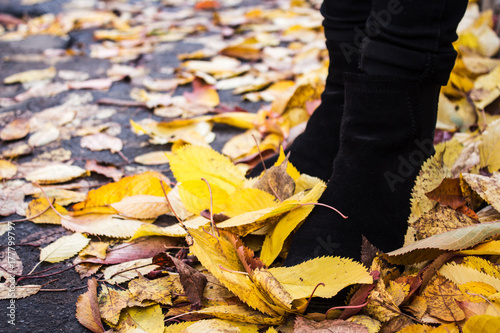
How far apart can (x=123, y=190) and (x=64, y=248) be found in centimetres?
19

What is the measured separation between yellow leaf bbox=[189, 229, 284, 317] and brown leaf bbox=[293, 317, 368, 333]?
0.05 m

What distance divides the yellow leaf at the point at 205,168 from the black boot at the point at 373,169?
8.5 inches

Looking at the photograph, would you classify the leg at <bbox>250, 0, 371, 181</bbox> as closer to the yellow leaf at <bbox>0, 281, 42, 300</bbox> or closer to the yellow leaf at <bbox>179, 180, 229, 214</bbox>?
the yellow leaf at <bbox>179, 180, 229, 214</bbox>

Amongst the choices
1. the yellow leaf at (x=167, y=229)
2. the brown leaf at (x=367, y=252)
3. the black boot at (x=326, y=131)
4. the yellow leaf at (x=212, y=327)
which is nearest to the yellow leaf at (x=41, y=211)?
the yellow leaf at (x=167, y=229)

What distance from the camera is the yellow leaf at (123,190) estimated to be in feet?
3.22

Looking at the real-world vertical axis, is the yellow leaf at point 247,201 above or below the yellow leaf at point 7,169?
above

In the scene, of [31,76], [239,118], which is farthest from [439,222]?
[31,76]

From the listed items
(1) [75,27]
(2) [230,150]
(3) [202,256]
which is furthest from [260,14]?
(3) [202,256]

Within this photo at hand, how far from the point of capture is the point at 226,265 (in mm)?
720

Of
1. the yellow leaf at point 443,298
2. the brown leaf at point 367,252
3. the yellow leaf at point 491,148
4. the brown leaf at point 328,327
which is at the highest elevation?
the yellow leaf at point 491,148

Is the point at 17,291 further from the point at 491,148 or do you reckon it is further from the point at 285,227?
the point at 491,148

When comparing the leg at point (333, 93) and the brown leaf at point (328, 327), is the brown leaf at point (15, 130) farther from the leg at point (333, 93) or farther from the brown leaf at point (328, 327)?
the brown leaf at point (328, 327)

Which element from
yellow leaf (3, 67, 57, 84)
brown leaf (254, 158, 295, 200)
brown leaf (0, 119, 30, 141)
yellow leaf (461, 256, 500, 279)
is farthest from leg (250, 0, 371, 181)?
yellow leaf (3, 67, 57, 84)

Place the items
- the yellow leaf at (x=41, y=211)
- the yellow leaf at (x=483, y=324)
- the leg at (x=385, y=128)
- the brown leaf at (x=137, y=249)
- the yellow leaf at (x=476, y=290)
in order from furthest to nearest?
1. the yellow leaf at (x=41, y=211)
2. the brown leaf at (x=137, y=249)
3. the leg at (x=385, y=128)
4. the yellow leaf at (x=476, y=290)
5. the yellow leaf at (x=483, y=324)
